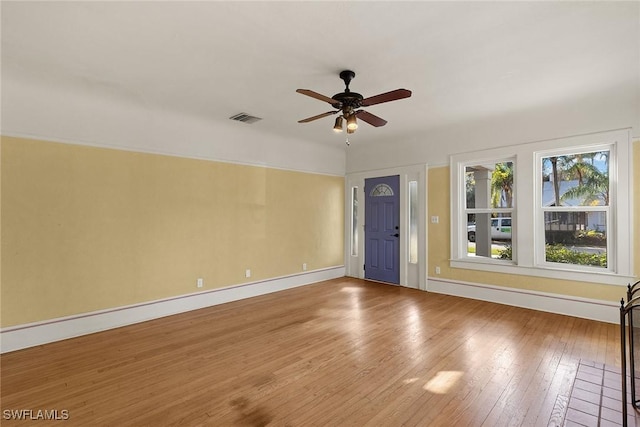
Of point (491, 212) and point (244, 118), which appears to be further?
point (491, 212)

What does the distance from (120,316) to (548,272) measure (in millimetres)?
5697

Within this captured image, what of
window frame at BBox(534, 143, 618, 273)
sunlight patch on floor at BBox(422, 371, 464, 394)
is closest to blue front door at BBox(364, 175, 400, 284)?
window frame at BBox(534, 143, 618, 273)

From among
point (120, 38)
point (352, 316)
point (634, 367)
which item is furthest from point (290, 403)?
point (120, 38)

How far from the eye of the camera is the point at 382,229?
5996 millimetres

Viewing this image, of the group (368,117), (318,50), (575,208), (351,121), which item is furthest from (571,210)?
(318,50)

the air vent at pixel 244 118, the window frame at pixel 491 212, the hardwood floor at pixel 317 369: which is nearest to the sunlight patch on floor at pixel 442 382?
the hardwood floor at pixel 317 369

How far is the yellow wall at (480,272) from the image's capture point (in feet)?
11.7

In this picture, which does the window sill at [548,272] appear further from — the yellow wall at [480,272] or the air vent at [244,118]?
the air vent at [244,118]

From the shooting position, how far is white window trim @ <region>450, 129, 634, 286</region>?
360cm

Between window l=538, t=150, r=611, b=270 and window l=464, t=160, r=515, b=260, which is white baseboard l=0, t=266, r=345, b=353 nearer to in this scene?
window l=464, t=160, r=515, b=260

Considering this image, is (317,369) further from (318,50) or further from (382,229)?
(382,229)

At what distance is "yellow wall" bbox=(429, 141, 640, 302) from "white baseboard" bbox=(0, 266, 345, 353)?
2734 millimetres

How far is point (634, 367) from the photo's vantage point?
2.04 metres

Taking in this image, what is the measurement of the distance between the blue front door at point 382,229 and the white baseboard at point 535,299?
846 mm
